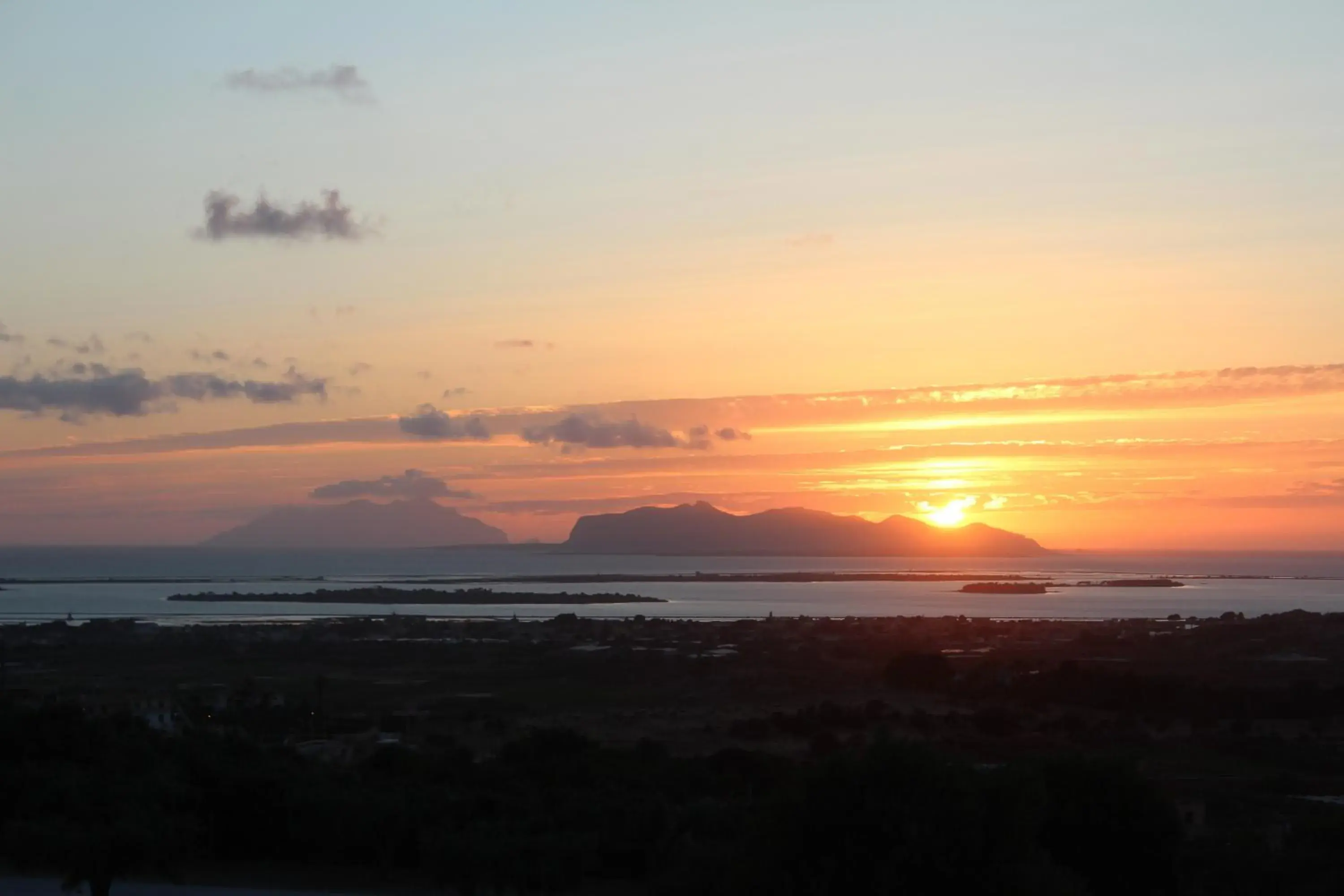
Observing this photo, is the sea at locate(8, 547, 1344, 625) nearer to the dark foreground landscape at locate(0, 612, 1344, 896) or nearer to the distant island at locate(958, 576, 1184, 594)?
the distant island at locate(958, 576, 1184, 594)

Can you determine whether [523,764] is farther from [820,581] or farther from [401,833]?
[820,581]

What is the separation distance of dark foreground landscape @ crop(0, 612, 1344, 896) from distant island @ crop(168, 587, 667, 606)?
49.4 metres

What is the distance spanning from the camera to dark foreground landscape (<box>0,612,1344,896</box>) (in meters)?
10.9

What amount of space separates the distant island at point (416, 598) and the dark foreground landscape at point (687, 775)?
49424 mm

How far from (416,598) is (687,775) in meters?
81.1

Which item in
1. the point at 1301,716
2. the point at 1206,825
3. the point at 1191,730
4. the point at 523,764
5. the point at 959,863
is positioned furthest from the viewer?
the point at 1301,716

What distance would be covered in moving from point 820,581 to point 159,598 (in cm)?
6154

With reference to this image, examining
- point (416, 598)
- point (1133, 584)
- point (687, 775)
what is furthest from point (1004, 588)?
point (687, 775)

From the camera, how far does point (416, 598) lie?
9794 cm

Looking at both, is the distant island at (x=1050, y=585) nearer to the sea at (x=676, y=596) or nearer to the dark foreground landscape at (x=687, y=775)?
the sea at (x=676, y=596)

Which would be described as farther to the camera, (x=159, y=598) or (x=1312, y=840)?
(x=159, y=598)

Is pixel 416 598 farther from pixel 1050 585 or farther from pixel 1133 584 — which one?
pixel 1133 584

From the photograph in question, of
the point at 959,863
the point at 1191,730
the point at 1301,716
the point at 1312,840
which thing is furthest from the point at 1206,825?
the point at 1301,716

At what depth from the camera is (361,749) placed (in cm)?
2255
